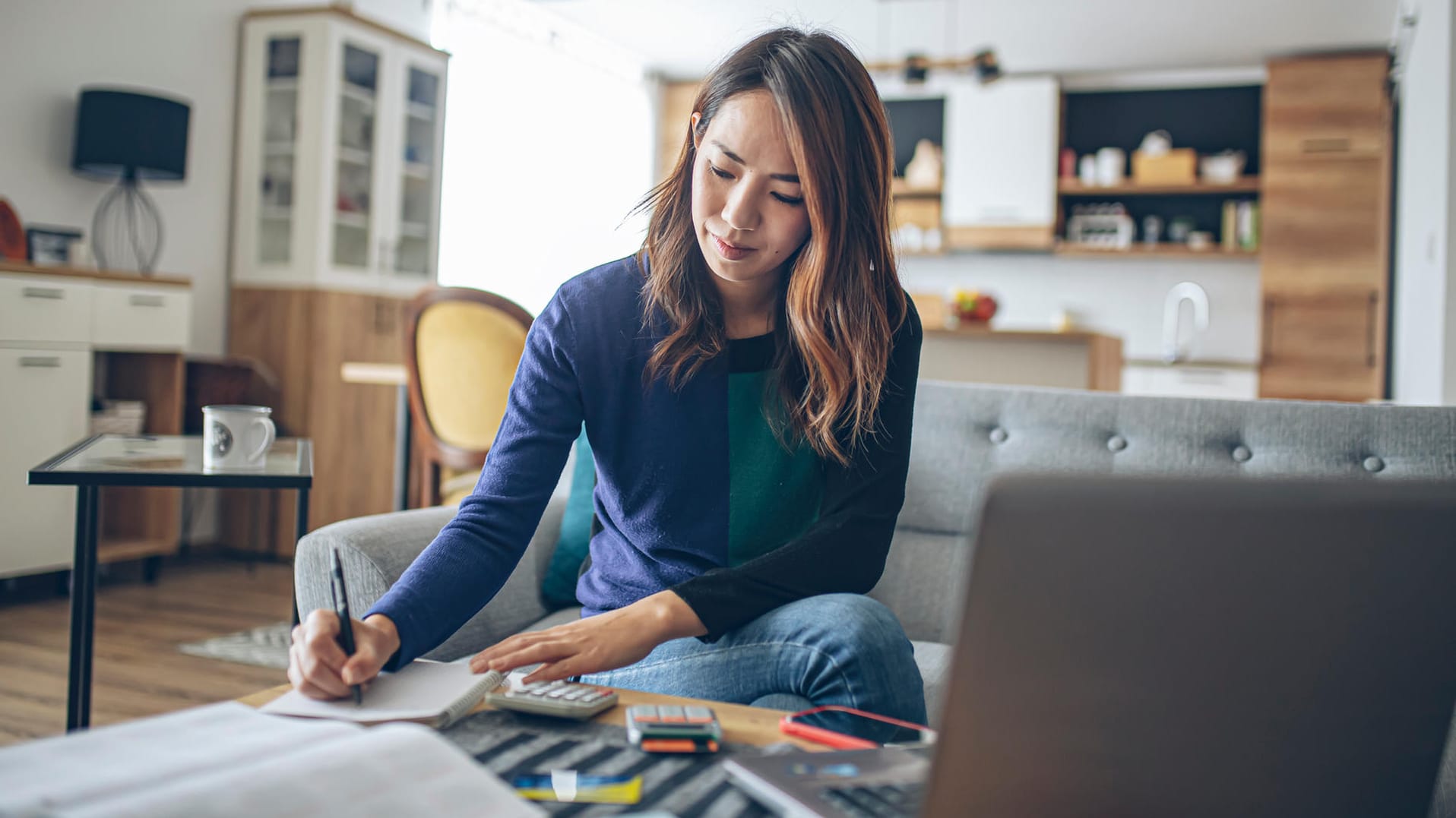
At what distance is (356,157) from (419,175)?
391mm

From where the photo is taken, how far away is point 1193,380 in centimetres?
650

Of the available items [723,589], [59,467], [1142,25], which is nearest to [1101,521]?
[723,589]

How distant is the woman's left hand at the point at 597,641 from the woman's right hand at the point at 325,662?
0.10 metres

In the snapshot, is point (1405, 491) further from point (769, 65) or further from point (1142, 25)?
point (1142, 25)

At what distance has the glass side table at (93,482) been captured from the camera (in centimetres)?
152

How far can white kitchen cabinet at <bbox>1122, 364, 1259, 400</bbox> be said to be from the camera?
6391 mm

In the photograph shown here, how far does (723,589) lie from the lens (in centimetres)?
110

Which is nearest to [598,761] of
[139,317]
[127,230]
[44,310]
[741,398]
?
[741,398]

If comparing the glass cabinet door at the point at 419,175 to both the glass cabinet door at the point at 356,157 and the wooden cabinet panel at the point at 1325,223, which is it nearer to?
the glass cabinet door at the point at 356,157

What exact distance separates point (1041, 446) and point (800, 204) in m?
0.83

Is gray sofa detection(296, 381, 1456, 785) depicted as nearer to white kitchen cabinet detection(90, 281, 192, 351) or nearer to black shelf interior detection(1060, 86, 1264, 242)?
white kitchen cabinet detection(90, 281, 192, 351)

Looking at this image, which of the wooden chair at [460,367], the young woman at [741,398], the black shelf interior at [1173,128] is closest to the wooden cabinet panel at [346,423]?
the wooden chair at [460,367]

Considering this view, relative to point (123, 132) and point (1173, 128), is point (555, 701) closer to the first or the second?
point (123, 132)

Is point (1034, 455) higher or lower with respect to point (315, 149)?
lower
